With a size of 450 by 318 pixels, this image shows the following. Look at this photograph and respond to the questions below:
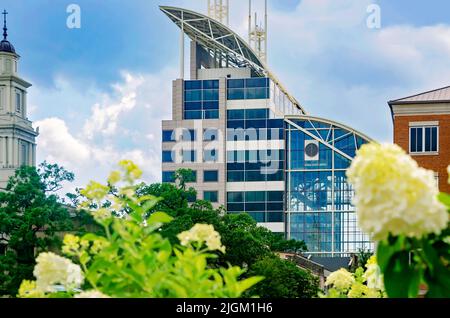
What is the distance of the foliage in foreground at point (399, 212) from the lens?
240 centimetres

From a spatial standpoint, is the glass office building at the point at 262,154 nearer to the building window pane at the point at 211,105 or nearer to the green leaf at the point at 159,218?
the building window pane at the point at 211,105

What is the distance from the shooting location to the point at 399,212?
7.78 ft

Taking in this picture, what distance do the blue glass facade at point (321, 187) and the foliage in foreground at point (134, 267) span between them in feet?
172

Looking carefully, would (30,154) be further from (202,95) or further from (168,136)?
(202,95)

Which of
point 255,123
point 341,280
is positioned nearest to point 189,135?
point 255,123

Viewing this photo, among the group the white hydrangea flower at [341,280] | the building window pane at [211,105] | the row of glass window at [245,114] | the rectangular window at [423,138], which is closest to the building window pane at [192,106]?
the building window pane at [211,105]

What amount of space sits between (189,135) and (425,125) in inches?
1321

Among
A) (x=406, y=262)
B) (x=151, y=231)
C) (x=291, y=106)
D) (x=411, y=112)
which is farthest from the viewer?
(x=291, y=106)

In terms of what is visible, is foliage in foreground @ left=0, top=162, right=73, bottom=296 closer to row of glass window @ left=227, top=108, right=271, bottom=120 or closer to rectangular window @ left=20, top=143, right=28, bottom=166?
rectangular window @ left=20, top=143, right=28, bottom=166

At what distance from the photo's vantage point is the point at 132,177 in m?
3.07

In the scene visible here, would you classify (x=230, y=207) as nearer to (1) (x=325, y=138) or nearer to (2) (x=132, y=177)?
(1) (x=325, y=138)

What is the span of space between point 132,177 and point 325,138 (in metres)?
54.6

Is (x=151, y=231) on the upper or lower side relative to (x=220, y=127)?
lower
